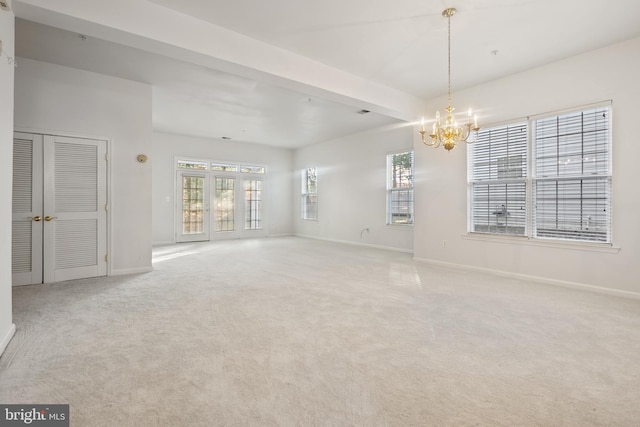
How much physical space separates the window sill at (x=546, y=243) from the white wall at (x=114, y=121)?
212 inches

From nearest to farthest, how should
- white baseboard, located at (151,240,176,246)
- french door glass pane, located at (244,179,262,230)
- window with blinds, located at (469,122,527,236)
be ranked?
window with blinds, located at (469,122,527,236) < white baseboard, located at (151,240,176,246) < french door glass pane, located at (244,179,262,230)

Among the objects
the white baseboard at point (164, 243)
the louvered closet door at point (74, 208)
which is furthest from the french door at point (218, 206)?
the louvered closet door at point (74, 208)

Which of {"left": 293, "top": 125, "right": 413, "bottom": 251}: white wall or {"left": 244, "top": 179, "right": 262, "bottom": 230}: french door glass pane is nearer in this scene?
{"left": 293, "top": 125, "right": 413, "bottom": 251}: white wall

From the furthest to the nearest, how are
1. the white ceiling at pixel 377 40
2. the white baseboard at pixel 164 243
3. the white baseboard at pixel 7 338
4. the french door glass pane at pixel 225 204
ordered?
the french door glass pane at pixel 225 204
the white baseboard at pixel 164 243
the white ceiling at pixel 377 40
the white baseboard at pixel 7 338

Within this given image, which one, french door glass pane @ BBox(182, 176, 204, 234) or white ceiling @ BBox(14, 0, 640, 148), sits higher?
white ceiling @ BBox(14, 0, 640, 148)

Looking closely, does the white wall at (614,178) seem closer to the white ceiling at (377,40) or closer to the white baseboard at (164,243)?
the white ceiling at (377,40)

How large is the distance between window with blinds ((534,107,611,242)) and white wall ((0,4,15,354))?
5935mm

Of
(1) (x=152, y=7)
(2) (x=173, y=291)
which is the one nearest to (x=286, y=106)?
(1) (x=152, y=7)

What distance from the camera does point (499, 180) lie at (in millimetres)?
4785

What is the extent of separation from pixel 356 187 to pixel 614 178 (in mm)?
5264

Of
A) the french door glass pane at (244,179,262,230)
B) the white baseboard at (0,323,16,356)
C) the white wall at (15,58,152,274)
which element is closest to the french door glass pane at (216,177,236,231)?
the french door glass pane at (244,179,262,230)

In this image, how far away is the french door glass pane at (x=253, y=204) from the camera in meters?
9.67

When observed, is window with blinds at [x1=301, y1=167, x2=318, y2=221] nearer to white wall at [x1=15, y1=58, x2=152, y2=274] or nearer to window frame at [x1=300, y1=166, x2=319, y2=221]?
window frame at [x1=300, y1=166, x2=319, y2=221]

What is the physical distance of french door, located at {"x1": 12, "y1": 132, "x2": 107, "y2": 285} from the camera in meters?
4.00
